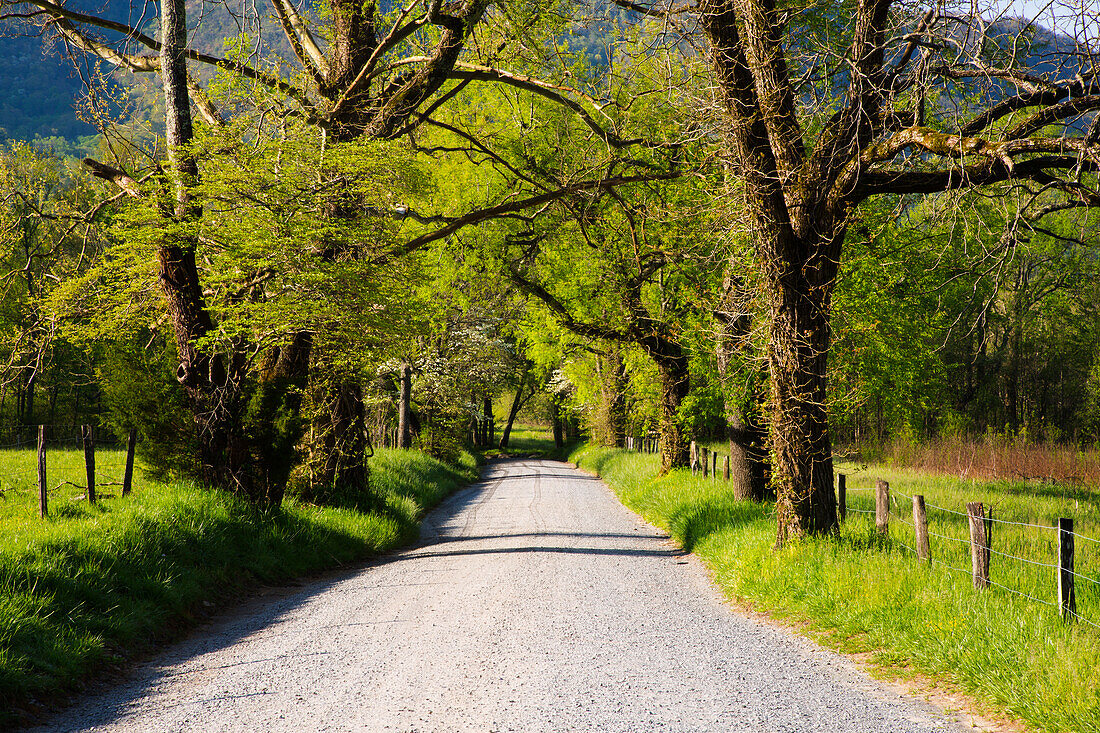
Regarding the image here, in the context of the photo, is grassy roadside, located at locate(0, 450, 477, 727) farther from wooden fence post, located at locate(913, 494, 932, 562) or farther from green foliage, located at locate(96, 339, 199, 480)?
wooden fence post, located at locate(913, 494, 932, 562)

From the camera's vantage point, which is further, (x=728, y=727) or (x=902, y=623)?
(x=902, y=623)

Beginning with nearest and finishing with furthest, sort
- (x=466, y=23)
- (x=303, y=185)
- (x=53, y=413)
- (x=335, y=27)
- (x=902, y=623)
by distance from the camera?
(x=902, y=623)
(x=303, y=185)
(x=466, y=23)
(x=335, y=27)
(x=53, y=413)

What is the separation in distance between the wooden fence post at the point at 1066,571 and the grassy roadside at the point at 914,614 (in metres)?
0.11

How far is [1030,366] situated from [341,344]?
36.0 meters

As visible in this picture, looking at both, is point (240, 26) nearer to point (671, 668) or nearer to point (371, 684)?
point (371, 684)

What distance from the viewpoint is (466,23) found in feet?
32.4

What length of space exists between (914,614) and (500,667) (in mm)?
3416

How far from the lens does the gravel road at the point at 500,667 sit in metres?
4.24

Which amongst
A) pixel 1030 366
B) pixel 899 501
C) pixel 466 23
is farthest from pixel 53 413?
pixel 1030 366

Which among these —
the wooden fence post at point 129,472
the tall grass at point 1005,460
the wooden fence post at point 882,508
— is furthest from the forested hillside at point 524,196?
the tall grass at point 1005,460

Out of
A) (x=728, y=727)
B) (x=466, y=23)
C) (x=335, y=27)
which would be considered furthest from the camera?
(x=335, y=27)

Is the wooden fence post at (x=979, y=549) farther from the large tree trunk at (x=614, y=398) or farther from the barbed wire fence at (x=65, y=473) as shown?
the large tree trunk at (x=614, y=398)

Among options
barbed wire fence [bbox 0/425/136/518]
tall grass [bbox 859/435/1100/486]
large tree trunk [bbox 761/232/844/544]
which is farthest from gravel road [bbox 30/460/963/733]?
tall grass [bbox 859/435/1100/486]

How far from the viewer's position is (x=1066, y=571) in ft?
17.3
